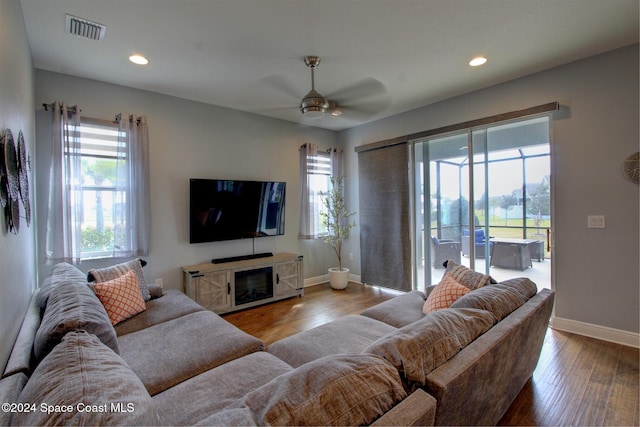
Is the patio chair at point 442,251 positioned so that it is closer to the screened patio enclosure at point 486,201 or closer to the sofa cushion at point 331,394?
the screened patio enclosure at point 486,201

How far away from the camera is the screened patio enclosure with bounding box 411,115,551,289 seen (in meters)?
3.37

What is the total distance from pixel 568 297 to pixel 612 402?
1321 millimetres

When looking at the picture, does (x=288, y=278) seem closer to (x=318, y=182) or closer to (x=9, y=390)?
(x=318, y=182)

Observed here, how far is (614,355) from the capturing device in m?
2.61

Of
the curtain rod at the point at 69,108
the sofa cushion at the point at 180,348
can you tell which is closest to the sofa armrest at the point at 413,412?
the sofa cushion at the point at 180,348

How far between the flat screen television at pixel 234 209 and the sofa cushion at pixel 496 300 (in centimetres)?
309

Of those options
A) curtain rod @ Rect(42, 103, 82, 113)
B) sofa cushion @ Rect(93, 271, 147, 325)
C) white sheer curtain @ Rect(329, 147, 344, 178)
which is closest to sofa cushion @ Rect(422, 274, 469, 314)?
sofa cushion @ Rect(93, 271, 147, 325)

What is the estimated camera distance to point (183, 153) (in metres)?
3.83

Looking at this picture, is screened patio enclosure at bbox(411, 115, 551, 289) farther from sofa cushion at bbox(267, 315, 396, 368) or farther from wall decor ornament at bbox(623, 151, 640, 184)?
sofa cushion at bbox(267, 315, 396, 368)

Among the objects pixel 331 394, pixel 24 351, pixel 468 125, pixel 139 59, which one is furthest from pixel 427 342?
pixel 468 125

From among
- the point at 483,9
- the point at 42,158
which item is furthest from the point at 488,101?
the point at 42,158

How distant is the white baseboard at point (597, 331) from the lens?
2.77m

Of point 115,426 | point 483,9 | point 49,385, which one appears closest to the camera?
point 115,426

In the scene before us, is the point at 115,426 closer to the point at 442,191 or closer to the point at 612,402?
the point at 612,402
